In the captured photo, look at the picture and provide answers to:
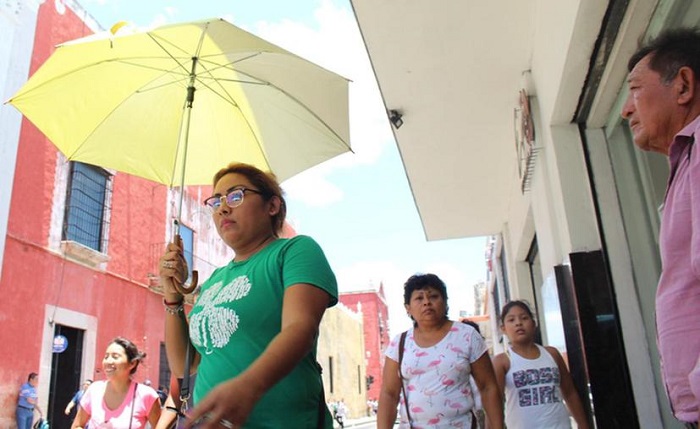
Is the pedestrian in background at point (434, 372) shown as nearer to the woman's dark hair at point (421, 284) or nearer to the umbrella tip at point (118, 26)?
the woman's dark hair at point (421, 284)

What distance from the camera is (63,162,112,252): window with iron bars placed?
10.6m

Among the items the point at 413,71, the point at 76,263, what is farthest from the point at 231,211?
the point at 76,263

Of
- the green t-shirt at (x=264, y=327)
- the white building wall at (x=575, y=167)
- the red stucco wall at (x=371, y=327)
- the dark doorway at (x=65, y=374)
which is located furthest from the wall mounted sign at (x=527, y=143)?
the red stucco wall at (x=371, y=327)

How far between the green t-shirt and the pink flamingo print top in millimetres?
1594

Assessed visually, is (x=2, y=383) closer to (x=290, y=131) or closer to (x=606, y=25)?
(x=290, y=131)

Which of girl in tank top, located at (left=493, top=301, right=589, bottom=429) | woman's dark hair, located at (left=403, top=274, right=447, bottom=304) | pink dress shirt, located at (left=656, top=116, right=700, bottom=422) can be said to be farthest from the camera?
girl in tank top, located at (left=493, top=301, right=589, bottom=429)

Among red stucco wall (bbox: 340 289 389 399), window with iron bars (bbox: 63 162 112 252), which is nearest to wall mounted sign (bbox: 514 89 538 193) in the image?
window with iron bars (bbox: 63 162 112 252)

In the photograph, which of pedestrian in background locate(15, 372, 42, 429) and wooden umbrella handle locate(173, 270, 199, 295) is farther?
pedestrian in background locate(15, 372, 42, 429)

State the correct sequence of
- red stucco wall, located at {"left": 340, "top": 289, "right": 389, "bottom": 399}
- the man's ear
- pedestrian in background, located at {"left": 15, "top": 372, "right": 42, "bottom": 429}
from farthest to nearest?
red stucco wall, located at {"left": 340, "top": 289, "right": 389, "bottom": 399} → pedestrian in background, located at {"left": 15, "top": 372, "right": 42, "bottom": 429} → the man's ear

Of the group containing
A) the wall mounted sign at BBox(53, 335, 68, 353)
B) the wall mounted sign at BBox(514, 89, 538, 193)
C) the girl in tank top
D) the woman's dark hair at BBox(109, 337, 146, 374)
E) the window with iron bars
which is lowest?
the girl in tank top

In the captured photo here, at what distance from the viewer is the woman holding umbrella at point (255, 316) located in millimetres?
1230

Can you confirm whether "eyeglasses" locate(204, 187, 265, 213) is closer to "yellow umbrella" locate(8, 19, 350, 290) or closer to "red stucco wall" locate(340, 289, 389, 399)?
"yellow umbrella" locate(8, 19, 350, 290)

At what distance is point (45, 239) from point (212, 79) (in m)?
8.73

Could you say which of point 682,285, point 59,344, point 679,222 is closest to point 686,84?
point 679,222
